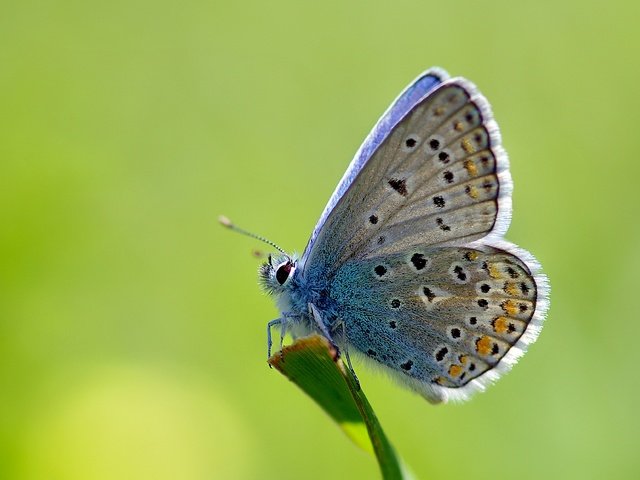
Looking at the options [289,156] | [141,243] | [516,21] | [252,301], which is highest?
[516,21]

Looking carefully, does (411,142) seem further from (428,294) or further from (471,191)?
(428,294)

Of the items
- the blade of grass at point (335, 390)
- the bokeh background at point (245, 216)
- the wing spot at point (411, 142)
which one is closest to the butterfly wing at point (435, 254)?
the wing spot at point (411, 142)

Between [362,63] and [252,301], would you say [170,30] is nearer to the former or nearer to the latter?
[362,63]

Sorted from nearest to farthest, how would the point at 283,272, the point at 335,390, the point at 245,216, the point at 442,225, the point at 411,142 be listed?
1. the point at 335,390
2. the point at 411,142
3. the point at 442,225
4. the point at 283,272
5. the point at 245,216

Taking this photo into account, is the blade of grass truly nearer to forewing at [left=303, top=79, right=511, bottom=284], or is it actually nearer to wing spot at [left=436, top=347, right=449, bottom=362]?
wing spot at [left=436, top=347, right=449, bottom=362]

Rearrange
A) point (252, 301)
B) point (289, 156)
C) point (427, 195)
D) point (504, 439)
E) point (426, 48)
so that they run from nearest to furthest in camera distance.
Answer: point (427, 195) → point (504, 439) → point (252, 301) → point (289, 156) → point (426, 48)

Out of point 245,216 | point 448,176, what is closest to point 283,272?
point 448,176

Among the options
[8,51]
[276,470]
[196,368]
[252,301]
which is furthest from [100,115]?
[276,470]
